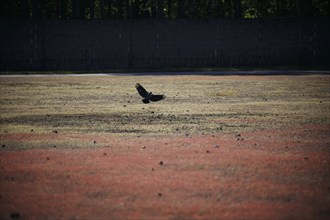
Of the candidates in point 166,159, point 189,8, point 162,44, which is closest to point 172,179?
point 166,159

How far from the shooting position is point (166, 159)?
8.91m

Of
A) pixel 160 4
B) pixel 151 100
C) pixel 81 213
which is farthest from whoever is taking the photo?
pixel 160 4

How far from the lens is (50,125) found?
43.0 feet

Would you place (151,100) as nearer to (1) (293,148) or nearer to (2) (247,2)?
(1) (293,148)

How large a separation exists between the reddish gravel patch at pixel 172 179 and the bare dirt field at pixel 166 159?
14 mm

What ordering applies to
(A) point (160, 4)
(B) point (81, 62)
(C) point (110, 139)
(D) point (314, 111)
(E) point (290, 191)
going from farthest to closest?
(A) point (160, 4), (B) point (81, 62), (D) point (314, 111), (C) point (110, 139), (E) point (290, 191)

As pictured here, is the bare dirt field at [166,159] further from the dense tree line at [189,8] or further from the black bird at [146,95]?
the dense tree line at [189,8]

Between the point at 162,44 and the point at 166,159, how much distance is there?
30.2 meters

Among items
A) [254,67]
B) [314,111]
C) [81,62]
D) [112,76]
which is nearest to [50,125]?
[314,111]

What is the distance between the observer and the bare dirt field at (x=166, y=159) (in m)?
6.28

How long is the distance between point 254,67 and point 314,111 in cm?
2399

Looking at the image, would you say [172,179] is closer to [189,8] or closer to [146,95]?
[146,95]

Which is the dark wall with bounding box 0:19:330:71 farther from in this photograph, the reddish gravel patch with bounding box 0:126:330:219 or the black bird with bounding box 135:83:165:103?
the reddish gravel patch with bounding box 0:126:330:219

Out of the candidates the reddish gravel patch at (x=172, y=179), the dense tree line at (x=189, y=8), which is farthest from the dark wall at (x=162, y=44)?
the reddish gravel patch at (x=172, y=179)
